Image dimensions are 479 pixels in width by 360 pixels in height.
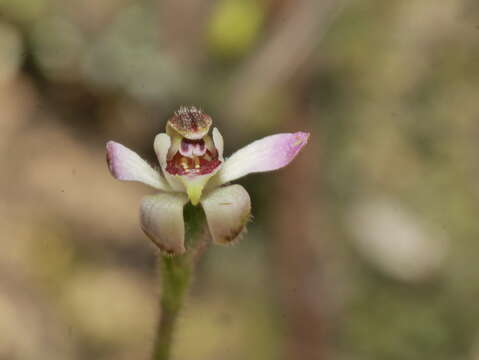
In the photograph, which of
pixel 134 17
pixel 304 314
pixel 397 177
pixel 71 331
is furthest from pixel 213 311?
pixel 134 17

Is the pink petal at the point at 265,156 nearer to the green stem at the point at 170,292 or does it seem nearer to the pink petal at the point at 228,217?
the pink petal at the point at 228,217

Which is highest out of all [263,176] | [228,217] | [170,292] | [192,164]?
[263,176]

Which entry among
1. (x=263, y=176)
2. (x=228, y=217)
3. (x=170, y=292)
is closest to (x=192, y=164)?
(x=228, y=217)

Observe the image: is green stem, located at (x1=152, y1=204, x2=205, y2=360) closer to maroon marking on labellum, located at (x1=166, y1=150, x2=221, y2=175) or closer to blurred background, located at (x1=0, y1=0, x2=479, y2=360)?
maroon marking on labellum, located at (x1=166, y1=150, x2=221, y2=175)

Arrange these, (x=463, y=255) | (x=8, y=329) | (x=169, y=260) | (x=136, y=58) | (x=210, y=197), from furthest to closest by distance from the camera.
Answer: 1. (x=136, y=58)
2. (x=463, y=255)
3. (x=8, y=329)
4. (x=169, y=260)
5. (x=210, y=197)

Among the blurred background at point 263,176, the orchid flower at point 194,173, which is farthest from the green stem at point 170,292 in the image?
the blurred background at point 263,176

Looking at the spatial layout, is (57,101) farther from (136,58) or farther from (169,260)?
(169,260)

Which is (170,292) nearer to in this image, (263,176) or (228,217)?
(228,217)
